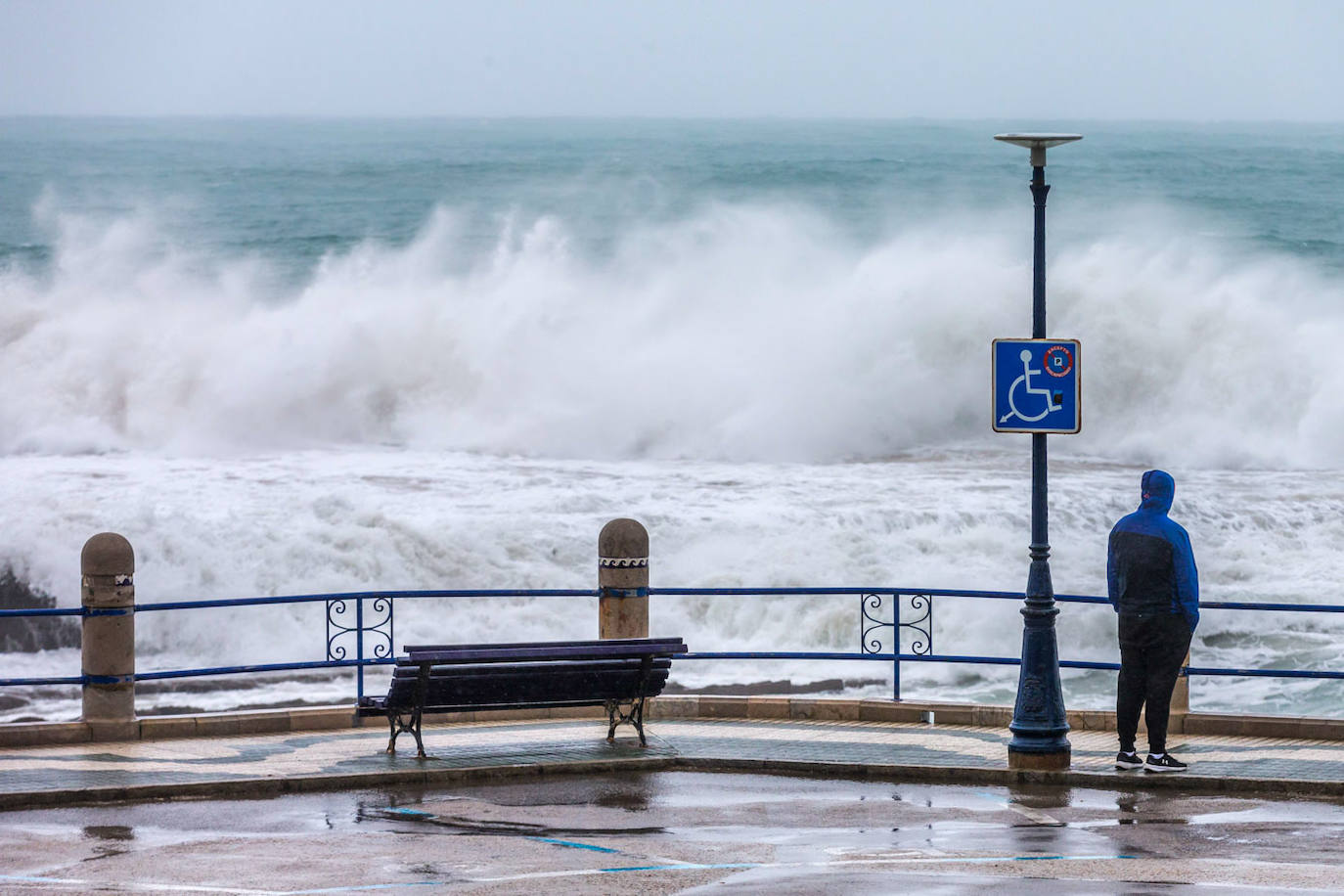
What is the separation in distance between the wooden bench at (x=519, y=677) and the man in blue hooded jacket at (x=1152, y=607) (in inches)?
108

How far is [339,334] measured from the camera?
4750cm

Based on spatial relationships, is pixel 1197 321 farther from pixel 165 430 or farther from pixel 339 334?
pixel 165 430

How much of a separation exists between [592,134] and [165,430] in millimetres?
78336

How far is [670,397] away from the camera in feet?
144

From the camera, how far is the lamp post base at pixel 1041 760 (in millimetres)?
11625

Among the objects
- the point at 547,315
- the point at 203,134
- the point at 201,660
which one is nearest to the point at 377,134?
the point at 203,134

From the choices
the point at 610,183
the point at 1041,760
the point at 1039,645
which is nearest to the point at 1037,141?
the point at 1039,645

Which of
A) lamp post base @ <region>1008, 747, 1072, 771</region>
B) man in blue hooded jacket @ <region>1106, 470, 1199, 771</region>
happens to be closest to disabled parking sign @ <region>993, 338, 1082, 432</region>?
man in blue hooded jacket @ <region>1106, 470, 1199, 771</region>

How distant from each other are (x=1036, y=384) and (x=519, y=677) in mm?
3574

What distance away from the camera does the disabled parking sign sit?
473 inches

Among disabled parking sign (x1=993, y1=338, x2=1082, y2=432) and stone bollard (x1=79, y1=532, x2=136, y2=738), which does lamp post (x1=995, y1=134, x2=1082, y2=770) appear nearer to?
disabled parking sign (x1=993, y1=338, x2=1082, y2=432)

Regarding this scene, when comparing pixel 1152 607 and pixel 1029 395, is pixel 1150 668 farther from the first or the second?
pixel 1029 395

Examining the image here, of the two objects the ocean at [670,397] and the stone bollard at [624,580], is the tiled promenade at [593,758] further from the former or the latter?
the ocean at [670,397]

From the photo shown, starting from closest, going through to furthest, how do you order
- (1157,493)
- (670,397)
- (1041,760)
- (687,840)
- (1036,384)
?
(687,840) → (1041,760) → (1157,493) → (1036,384) → (670,397)
